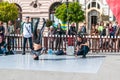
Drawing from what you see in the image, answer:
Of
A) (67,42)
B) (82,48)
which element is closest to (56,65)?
(82,48)

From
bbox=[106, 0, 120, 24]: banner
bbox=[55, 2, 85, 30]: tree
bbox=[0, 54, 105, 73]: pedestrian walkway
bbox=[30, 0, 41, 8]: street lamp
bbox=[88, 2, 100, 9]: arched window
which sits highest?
bbox=[30, 0, 41, 8]: street lamp

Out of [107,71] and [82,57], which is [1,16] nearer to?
[82,57]

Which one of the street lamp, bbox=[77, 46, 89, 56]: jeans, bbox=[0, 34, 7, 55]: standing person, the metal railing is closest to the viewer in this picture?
bbox=[77, 46, 89, 56]: jeans

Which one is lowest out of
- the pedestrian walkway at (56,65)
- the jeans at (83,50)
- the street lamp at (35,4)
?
the pedestrian walkway at (56,65)

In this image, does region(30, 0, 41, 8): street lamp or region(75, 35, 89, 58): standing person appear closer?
region(75, 35, 89, 58): standing person

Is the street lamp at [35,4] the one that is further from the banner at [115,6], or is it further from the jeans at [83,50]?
the banner at [115,6]

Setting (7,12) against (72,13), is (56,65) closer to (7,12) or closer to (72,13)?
(7,12)

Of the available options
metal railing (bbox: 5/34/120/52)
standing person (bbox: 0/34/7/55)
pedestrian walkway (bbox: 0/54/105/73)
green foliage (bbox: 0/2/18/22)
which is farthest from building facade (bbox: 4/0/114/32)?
pedestrian walkway (bbox: 0/54/105/73)

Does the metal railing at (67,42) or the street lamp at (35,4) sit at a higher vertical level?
the street lamp at (35,4)

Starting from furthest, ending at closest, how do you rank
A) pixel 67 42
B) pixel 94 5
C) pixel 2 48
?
pixel 94 5
pixel 67 42
pixel 2 48

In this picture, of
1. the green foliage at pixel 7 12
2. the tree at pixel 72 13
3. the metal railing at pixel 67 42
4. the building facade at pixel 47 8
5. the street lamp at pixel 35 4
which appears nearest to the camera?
the metal railing at pixel 67 42

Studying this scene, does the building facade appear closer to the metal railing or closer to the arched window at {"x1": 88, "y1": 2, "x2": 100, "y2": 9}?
the arched window at {"x1": 88, "y1": 2, "x2": 100, "y2": 9}

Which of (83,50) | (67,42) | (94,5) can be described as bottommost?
(83,50)

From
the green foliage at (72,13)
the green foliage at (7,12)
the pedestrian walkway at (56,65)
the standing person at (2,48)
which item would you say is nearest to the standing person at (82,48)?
the pedestrian walkway at (56,65)
